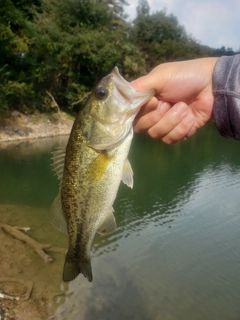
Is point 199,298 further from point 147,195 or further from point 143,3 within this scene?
point 143,3

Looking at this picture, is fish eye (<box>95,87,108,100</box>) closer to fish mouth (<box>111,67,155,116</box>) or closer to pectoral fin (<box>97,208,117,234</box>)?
fish mouth (<box>111,67,155,116</box>)

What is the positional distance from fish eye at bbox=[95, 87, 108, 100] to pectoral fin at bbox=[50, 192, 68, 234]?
0.75 metres

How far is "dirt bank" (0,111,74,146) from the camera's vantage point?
22250 millimetres

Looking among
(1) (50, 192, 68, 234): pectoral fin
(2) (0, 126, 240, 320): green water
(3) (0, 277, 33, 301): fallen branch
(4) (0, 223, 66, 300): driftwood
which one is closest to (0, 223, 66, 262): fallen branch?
(4) (0, 223, 66, 300): driftwood

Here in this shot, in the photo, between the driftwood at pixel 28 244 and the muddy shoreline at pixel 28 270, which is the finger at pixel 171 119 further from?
the driftwood at pixel 28 244

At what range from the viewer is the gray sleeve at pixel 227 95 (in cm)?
224

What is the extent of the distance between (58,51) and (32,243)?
22149 mm

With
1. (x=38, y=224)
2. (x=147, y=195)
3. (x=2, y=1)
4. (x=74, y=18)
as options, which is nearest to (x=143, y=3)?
(x=74, y=18)

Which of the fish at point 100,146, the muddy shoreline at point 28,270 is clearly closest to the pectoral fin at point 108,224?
the fish at point 100,146

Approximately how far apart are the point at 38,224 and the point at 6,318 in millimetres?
4190

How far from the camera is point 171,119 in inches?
99.8

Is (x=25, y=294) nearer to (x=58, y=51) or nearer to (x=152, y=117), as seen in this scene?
(x=152, y=117)

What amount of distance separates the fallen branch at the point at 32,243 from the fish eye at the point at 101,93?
21.2 feet

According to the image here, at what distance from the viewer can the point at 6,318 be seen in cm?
563
